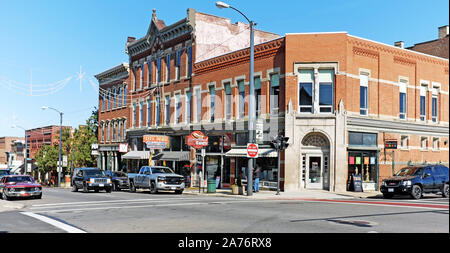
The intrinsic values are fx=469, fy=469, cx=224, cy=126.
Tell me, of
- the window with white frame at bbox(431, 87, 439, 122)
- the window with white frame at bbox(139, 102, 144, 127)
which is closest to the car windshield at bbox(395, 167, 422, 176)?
the window with white frame at bbox(431, 87, 439, 122)

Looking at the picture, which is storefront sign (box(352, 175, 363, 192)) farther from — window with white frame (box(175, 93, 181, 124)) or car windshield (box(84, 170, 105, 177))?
window with white frame (box(175, 93, 181, 124))

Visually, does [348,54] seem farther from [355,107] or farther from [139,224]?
[139,224]

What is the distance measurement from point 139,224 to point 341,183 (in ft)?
60.2

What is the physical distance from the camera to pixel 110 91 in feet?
182

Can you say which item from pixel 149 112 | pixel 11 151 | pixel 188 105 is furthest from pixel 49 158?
pixel 11 151

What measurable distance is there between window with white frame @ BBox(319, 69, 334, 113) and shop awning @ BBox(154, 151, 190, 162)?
13.4 metres

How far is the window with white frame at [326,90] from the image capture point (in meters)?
29.1

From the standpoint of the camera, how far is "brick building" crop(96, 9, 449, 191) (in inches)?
1139

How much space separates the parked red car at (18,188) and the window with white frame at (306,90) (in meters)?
16.0

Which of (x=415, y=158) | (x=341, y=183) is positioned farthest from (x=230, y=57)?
(x=415, y=158)

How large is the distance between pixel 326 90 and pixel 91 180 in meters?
15.8

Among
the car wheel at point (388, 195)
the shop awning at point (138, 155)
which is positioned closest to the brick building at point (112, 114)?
the shop awning at point (138, 155)

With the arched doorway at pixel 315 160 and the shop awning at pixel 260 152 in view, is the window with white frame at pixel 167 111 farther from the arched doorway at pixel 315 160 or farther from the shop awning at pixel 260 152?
the arched doorway at pixel 315 160
